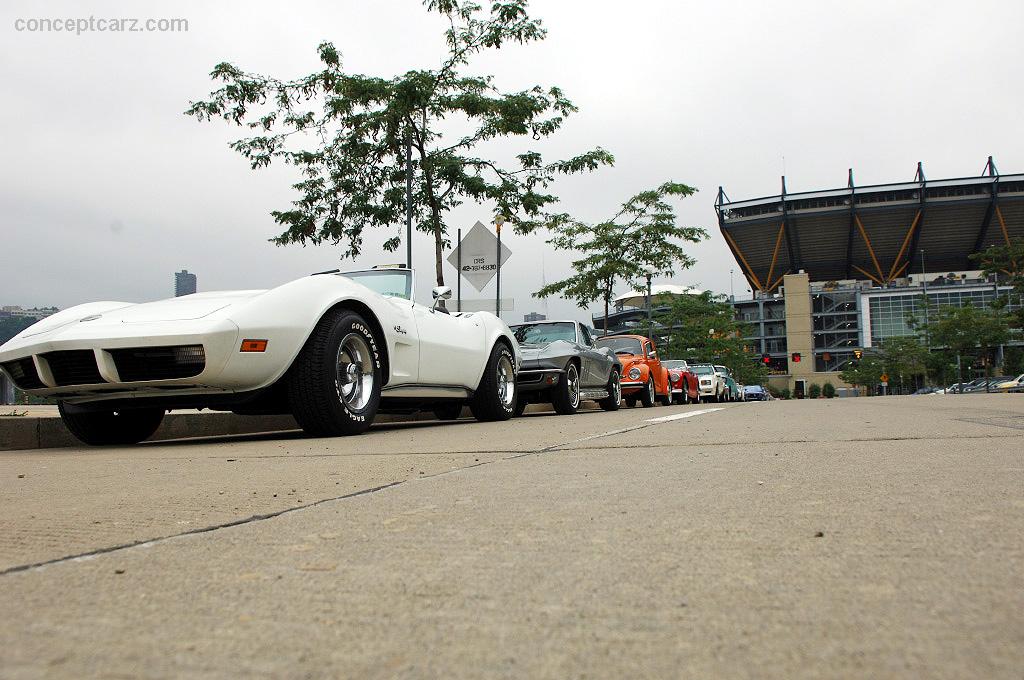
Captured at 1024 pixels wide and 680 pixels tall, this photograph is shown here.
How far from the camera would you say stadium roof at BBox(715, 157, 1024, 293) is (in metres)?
89.8

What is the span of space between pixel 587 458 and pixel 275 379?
9.21 feet

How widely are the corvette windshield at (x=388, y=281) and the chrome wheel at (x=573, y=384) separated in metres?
4.52

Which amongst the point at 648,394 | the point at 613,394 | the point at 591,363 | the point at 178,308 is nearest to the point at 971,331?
the point at 648,394

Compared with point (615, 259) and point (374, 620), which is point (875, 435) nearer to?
point (374, 620)

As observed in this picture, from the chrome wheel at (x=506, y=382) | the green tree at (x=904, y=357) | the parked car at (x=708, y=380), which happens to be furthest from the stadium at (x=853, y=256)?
the chrome wheel at (x=506, y=382)

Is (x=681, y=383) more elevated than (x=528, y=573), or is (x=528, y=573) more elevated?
(x=681, y=383)

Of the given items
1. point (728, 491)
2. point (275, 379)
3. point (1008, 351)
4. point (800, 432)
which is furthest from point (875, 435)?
point (1008, 351)

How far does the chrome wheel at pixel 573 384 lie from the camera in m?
12.7

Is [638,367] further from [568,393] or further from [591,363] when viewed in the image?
[568,393]

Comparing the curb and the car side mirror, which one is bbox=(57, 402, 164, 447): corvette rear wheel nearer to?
the curb

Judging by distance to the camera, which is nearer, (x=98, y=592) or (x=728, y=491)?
(x=98, y=592)

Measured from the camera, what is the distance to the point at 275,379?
6371mm

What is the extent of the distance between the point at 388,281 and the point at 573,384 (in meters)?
5.13

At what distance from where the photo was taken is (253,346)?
6086 mm
